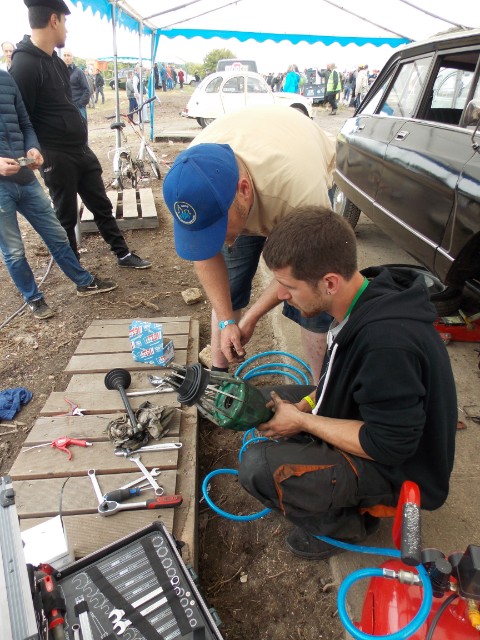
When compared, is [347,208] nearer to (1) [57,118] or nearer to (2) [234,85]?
(1) [57,118]

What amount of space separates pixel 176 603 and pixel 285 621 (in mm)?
571

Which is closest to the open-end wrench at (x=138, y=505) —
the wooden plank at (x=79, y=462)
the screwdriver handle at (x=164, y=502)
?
the screwdriver handle at (x=164, y=502)

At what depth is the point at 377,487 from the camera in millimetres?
1478

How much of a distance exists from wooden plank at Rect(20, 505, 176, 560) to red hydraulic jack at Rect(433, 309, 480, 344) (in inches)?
90.0

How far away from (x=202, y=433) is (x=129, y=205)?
4.35 m

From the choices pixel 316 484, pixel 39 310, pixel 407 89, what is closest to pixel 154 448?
pixel 316 484

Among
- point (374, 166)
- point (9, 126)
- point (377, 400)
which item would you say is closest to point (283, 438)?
point (377, 400)

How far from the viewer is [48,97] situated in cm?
333

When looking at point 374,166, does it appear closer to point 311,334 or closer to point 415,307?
point 311,334

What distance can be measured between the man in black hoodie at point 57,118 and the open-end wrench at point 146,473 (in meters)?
2.66

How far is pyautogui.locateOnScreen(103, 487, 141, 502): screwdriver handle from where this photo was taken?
1784 millimetres

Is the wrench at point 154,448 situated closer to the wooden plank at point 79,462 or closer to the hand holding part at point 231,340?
the wooden plank at point 79,462

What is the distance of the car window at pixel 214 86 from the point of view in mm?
12714

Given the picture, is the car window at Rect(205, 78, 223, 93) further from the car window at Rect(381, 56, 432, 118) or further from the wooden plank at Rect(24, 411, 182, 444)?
the wooden plank at Rect(24, 411, 182, 444)
